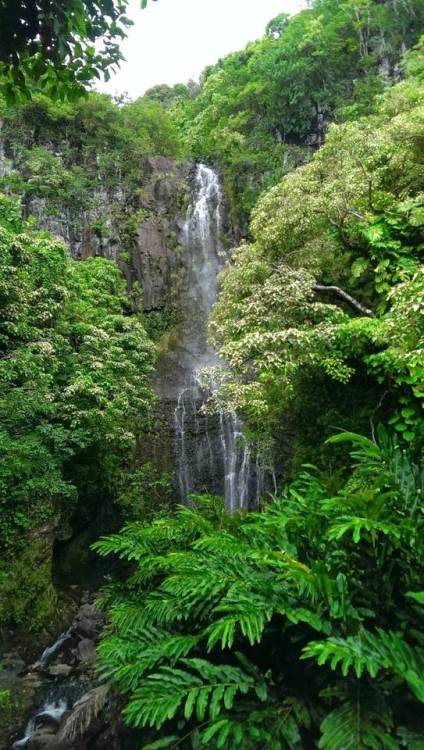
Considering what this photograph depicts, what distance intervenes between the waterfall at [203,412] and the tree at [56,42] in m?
4.74

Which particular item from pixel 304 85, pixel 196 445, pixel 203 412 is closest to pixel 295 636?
pixel 203 412

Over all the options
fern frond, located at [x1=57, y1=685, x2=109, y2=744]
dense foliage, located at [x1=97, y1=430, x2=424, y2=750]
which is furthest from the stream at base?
dense foliage, located at [x1=97, y1=430, x2=424, y2=750]

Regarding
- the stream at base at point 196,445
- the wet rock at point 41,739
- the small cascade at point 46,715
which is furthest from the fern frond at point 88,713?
the small cascade at point 46,715

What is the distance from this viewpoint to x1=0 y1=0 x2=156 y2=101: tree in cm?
227

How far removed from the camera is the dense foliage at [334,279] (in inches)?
215

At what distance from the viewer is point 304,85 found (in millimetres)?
18281

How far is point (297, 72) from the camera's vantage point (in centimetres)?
1811

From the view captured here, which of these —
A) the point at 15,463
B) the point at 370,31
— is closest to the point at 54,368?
the point at 15,463

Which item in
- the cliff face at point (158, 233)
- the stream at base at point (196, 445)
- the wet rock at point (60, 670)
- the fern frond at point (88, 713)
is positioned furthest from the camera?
the cliff face at point (158, 233)

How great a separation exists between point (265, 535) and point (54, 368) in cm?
634

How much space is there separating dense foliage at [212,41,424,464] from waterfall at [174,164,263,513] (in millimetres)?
1159

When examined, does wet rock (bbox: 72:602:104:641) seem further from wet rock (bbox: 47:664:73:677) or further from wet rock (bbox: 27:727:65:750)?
wet rock (bbox: 27:727:65:750)

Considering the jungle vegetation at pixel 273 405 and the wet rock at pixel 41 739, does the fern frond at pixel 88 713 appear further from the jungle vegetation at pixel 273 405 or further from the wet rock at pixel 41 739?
the wet rock at pixel 41 739

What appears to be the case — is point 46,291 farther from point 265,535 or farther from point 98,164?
point 98,164
